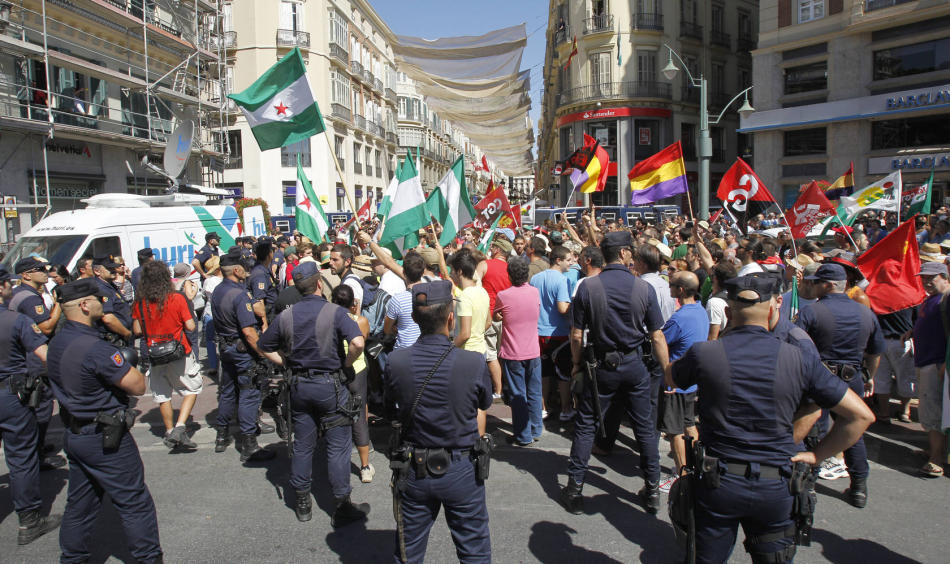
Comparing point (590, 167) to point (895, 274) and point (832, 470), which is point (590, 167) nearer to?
point (895, 274)

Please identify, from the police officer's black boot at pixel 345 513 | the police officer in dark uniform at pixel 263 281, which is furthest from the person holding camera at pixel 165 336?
the police officer's black boot at pixel 345 513

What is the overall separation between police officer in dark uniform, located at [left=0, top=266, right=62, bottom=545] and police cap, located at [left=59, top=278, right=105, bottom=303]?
113cm

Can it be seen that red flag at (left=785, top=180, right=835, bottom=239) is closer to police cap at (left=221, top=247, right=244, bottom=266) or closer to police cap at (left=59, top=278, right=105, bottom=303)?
police cap at (left=221, top=247, right=244, bottom=266)

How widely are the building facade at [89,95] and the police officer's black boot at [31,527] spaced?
1395 cm

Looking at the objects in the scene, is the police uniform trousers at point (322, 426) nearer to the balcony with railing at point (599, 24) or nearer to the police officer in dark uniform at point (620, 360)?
the police officer in dark uniform at point (620, 360)

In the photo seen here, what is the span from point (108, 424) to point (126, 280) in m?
6.14

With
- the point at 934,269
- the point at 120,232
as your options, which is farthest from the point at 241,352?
the point at 934,269

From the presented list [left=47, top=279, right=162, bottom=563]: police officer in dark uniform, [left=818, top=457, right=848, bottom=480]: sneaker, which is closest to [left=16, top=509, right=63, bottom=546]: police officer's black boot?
[left=47, top=279, right=162, bottom=563]: police officer in dark uniform

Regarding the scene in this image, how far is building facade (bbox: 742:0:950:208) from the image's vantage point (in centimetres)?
2377

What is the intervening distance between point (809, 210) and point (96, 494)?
8.71 m

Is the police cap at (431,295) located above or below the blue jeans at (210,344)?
above

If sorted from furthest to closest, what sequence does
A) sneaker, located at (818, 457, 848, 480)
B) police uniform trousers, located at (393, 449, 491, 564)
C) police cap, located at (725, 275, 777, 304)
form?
sneaker, located at (818, 457, 848, 480) → police uniform trousers, located at (393, 449, 491, 564) → police cap, located at (725, 275, 777, 304)

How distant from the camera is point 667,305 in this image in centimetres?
561

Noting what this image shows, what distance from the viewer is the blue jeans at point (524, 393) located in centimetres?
564
